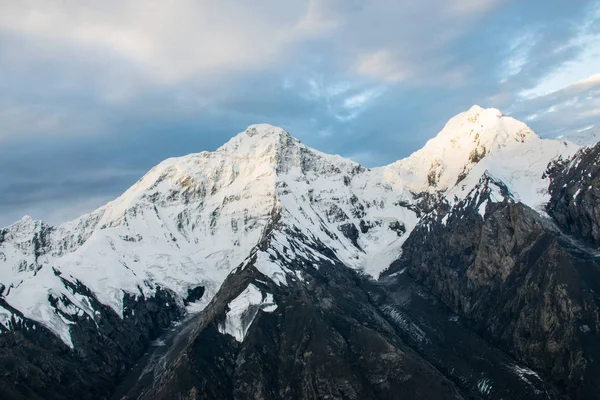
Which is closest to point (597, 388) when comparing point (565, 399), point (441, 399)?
point (565, 399)

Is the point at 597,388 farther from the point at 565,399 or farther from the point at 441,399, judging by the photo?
the point at 441,399
